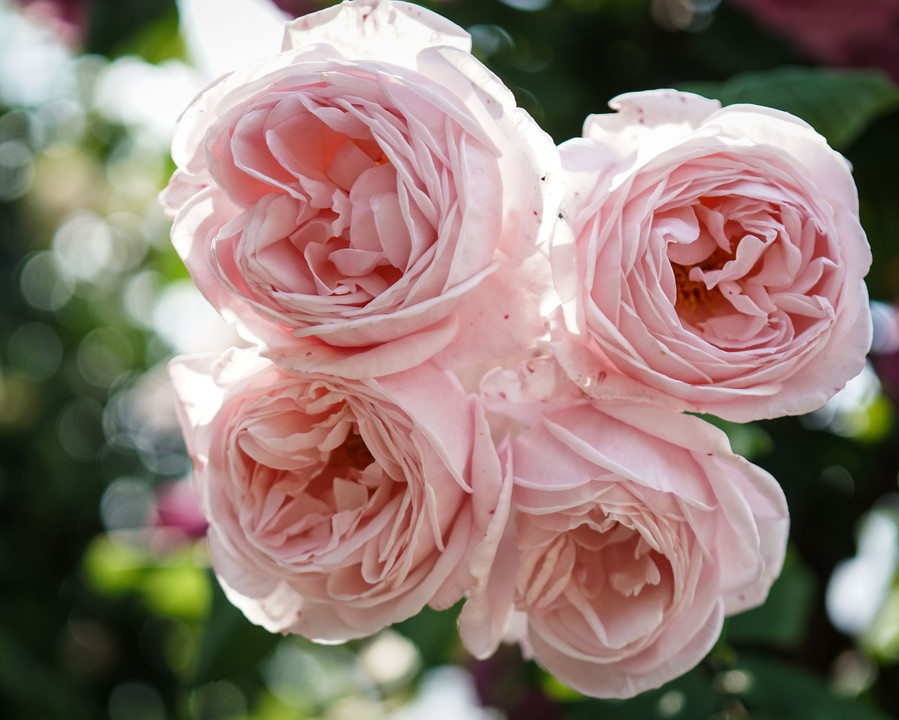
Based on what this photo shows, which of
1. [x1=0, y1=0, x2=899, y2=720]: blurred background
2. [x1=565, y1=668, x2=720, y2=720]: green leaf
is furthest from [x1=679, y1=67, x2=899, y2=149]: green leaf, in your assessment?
[x1=565, y1=668, x2=720, y2=720]: green leaf

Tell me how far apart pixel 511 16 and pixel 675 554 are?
78cm

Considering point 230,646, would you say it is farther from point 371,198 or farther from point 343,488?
point 371,198

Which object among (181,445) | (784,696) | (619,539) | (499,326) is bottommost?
(181,445)

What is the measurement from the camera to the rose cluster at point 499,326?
0.44m

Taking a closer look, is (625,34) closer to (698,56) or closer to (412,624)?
(698,56)

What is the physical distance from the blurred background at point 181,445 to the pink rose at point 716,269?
0.18m

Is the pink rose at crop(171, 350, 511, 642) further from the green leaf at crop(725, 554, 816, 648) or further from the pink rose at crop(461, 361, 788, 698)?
the green leaf at crop(725, 554, 816, 648)

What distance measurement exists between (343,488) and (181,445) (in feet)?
5.31

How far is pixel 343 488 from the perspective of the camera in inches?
19.9

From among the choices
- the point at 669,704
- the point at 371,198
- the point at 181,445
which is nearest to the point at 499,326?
the point at 371,198

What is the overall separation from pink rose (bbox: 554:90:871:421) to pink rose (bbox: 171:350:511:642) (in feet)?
0.26

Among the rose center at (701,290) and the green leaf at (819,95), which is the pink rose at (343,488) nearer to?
the rose center at (701,290)

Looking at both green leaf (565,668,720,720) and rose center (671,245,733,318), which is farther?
green leaf (565,668,720,720)

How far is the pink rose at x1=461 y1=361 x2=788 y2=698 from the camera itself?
46cm
